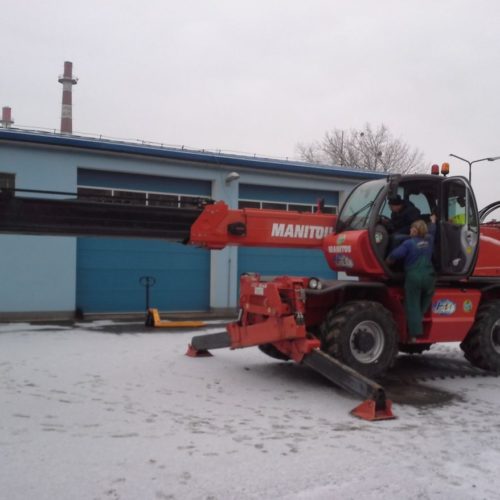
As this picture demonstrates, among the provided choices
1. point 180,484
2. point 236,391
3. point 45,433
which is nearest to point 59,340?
point 236,391

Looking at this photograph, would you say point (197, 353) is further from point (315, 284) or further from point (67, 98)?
point (67, 98)

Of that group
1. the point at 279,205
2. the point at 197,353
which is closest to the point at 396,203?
the point at 197,353

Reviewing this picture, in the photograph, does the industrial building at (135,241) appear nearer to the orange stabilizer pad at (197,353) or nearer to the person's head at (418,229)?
the orange stabilizer pad at (197,353)

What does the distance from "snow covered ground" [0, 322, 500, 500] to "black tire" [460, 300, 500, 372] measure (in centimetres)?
30

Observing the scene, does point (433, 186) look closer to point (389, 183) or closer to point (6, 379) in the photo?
point (389, 183)

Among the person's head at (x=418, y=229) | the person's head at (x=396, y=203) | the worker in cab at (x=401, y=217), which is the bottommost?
the person's head at (x=418, y=229)

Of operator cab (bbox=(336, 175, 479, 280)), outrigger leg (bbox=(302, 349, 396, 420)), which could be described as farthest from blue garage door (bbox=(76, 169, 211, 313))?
outrigger leg (bbox=(302, 349, 396, 420))

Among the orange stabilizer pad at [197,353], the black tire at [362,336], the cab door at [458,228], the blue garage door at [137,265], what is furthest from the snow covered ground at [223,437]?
the blue garage door at [137,265]

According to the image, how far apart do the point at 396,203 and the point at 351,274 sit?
45.6 inches

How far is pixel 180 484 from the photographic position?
168 inches

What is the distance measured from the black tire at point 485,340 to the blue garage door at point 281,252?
9.67 metres

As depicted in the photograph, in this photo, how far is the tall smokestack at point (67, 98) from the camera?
35812 millimetres

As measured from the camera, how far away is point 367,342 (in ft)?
24.7

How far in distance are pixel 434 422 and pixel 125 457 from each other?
3116 mm
